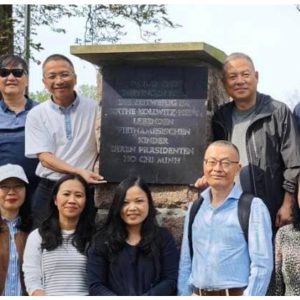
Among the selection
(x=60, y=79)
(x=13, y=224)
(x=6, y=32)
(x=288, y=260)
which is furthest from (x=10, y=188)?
(x=6, y=32)

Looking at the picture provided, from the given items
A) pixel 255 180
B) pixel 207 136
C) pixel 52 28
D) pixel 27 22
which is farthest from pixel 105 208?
pixel 52 28

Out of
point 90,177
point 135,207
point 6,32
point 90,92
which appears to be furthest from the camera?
point 90,92

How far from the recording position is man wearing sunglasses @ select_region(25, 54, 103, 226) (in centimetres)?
475

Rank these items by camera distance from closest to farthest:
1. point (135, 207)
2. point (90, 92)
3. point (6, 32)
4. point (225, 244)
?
point (225, 244)
point (135, 207)
point (6, 32)
point (90, 92)

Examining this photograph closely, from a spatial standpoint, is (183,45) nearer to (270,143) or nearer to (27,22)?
(270,143)

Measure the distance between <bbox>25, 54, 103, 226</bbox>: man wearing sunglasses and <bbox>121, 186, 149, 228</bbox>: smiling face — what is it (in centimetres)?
53

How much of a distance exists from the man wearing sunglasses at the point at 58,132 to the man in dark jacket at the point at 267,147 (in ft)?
3.54

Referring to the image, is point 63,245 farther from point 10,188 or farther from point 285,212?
point 285,212

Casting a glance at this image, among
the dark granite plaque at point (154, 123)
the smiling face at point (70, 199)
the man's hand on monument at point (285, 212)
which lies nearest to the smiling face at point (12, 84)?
the dark granite plaque at point (154, 123)

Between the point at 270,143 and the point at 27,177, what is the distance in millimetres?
1857

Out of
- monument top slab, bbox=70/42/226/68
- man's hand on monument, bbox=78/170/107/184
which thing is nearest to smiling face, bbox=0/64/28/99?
A: monument top slab, bbox=70/42/226/68

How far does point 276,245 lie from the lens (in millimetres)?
4078

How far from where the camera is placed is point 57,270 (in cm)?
430

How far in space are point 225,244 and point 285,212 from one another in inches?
24.5
